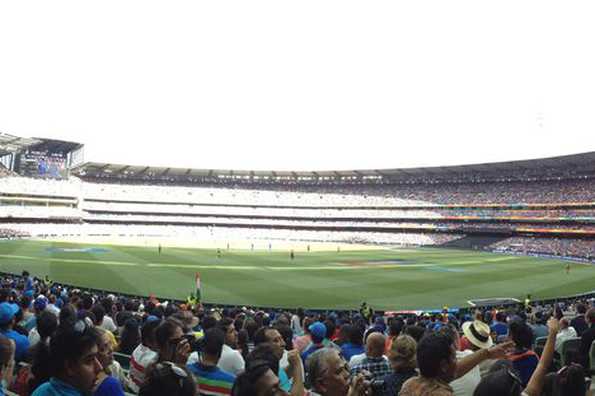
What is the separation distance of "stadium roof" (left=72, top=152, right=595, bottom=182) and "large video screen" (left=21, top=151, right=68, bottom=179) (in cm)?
354

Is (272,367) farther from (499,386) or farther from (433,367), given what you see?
(499,386)

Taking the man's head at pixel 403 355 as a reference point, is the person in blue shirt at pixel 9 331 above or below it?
below

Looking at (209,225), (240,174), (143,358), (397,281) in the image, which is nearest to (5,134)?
(209,225)

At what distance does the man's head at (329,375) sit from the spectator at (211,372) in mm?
1093

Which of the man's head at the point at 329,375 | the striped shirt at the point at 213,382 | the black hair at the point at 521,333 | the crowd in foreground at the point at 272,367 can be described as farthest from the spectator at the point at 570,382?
the striped shirt at the point at 213,382

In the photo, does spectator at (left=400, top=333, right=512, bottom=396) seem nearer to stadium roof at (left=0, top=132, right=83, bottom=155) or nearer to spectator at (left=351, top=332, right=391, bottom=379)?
spectator at (left=351, top=332, right=391, bottom=379)

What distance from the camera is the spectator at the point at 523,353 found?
→ 20.4 ft

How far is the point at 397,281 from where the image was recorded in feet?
121

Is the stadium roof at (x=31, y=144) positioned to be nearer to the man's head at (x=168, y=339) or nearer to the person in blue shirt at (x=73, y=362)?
the man's head at (x=168, y=339)

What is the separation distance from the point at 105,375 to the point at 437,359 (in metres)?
3.33

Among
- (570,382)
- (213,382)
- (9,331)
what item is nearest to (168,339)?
(213,382)

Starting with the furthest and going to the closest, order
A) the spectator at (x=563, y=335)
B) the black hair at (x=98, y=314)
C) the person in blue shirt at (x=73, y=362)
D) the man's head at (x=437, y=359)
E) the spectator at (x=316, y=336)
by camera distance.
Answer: the black hair at (x=98, y=314) < the spectator at (x=563, y=335) < the spectator at (x=316, y=336) < the man's head at (x=437, y=359) < the person in blue shirt at (x=73, y=362)

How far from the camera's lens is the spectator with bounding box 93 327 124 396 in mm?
3826

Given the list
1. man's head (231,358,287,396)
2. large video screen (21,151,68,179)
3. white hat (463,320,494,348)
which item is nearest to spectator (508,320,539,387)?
white hat (463,320,494,348)
